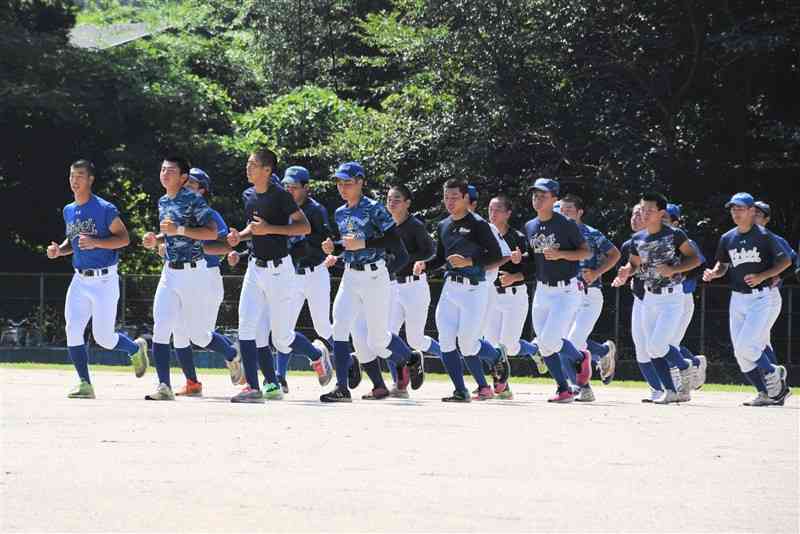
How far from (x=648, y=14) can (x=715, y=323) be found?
6.61 metres

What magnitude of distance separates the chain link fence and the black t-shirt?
11.7m

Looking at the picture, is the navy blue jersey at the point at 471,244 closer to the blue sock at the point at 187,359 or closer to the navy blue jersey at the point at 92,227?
the blue sock at the point at 187,359

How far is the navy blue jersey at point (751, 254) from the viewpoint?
16562 mm

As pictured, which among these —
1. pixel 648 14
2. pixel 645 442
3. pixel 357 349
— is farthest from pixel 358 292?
pixel 648 14

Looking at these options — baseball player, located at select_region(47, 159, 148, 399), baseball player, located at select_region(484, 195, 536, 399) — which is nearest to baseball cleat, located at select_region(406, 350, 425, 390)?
baseball player, located at select_region(484, 195, 536, 399)

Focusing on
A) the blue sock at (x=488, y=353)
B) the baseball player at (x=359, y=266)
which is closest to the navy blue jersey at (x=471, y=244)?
the baseball player at (x=359, y=266)

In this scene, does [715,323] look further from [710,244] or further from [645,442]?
[645,442]

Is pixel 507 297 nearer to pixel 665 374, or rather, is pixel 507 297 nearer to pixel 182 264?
pixel 665 374

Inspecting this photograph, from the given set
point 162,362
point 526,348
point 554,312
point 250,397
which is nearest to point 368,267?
point 250,397

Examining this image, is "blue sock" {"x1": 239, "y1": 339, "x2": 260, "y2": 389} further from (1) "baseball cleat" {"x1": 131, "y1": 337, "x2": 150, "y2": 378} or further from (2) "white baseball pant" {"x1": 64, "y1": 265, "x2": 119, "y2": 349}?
(1) "baseball cleat" {"x1": 131, "y1": 337, "x2": 150, "y2": 378}

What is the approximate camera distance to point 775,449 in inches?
450

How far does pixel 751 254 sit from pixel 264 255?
5.13 m

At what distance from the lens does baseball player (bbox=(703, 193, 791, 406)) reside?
16516mm

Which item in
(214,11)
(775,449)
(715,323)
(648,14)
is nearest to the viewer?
(775,449)
